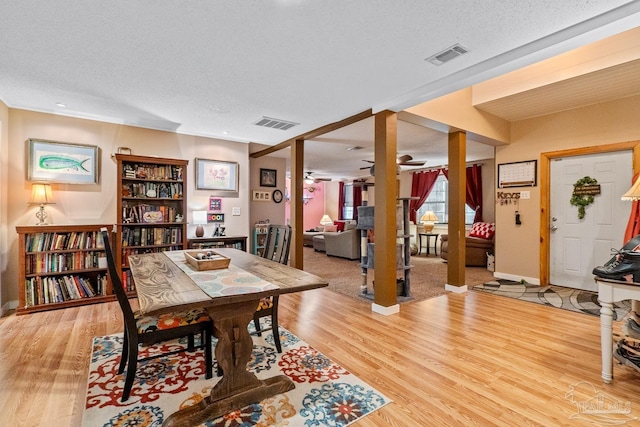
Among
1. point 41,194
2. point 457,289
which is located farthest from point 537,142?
point 41,194

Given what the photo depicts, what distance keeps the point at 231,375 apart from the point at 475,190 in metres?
7.43

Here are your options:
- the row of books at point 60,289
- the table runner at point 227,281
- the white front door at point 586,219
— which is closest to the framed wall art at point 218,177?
the row of books at point 60,289

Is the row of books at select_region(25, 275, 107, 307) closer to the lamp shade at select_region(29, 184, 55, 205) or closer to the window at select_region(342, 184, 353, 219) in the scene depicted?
the lamp shade at select_region(29, 184, 55, 205)

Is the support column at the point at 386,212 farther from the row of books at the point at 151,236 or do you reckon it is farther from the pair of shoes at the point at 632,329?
the row of books at the point at 151,236

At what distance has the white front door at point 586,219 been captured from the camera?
12.9ft

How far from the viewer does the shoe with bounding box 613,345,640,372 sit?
79.3 inches

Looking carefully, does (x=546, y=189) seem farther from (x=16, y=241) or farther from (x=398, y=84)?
(x=16, y=241)

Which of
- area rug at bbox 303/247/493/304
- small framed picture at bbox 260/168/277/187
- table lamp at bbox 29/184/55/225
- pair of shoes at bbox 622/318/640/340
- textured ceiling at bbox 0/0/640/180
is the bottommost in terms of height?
area rug at bbox 303/247/493/304

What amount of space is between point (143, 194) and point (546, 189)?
232 inches

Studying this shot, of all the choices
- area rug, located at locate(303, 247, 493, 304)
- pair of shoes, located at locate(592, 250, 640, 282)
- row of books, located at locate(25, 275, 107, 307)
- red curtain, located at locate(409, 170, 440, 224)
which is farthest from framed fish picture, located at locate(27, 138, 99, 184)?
red curtain, located at locate(409, 170, 440, 224)

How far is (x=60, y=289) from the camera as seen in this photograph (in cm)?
357

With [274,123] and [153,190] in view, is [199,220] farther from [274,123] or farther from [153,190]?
[274,123]

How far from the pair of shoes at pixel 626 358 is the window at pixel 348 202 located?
9385 millimetres

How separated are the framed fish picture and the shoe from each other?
18.5 feet
